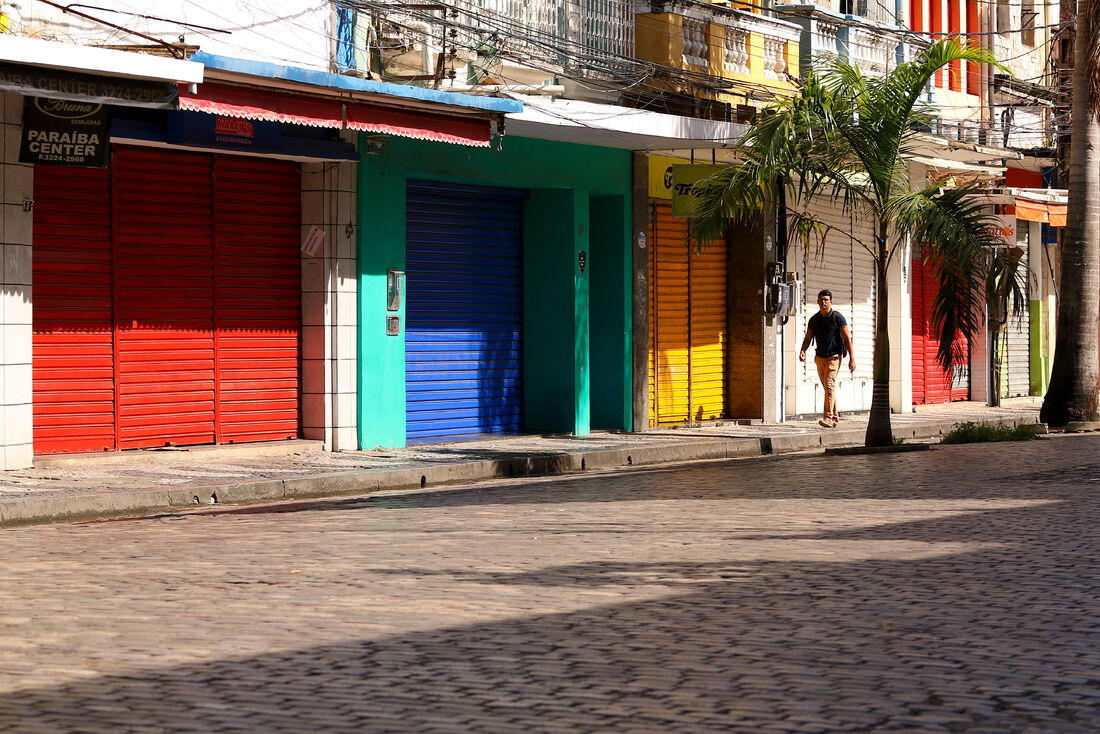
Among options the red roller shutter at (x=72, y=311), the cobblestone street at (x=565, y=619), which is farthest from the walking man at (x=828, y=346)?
the red roller shutter at (x=72, y=311)

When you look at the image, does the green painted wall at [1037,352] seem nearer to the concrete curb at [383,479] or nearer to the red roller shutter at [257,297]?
the concrete curb at [383,479]

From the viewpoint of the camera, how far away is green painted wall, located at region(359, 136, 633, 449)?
56.2ft

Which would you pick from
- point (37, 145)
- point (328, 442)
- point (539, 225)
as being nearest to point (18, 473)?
point (37, 145)

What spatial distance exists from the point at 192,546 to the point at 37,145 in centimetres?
542

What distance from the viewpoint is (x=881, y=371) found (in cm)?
1797

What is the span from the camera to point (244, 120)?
15.3 meters

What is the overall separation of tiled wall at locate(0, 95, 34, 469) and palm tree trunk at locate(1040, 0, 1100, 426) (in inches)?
540

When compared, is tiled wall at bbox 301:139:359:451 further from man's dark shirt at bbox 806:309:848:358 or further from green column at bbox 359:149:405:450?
man's dark shirt at bbox 806:309:848:358

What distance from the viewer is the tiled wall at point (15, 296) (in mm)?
13727

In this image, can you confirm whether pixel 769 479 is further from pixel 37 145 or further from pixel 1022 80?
pixel 1022 80

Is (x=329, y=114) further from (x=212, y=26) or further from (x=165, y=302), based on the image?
(x=165, y=302)

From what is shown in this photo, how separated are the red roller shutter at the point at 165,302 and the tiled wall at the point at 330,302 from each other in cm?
16

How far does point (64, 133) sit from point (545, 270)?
738 centimetres

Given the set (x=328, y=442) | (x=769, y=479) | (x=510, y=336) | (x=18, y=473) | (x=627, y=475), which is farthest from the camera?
(x=510, y=336)
